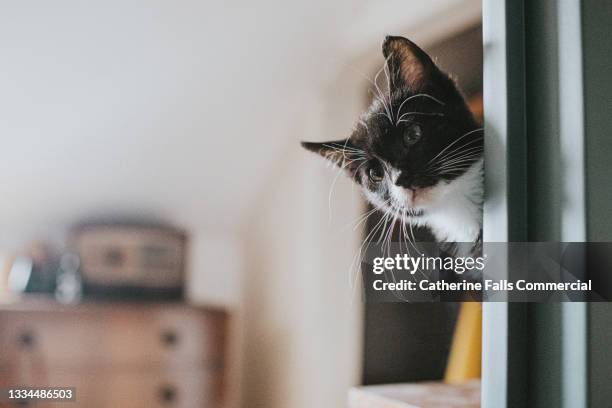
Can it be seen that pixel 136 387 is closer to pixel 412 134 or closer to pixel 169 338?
pixel 169 338

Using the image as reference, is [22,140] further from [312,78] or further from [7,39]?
[312,78]

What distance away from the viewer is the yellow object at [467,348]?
0.60 meters

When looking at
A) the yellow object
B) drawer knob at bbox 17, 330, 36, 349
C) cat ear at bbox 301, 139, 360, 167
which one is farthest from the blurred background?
cat ear at bbox 301, 139, 360, 167

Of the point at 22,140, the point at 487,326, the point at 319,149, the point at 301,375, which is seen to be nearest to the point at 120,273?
the point at 22,140

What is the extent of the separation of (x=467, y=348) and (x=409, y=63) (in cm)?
45

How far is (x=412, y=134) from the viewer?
1.00ft

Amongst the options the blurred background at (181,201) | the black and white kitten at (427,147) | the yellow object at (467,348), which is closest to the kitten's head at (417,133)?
the black and white kitten at (427,147)

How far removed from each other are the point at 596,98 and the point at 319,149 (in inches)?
6.6

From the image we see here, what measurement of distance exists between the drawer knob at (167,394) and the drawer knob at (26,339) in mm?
270

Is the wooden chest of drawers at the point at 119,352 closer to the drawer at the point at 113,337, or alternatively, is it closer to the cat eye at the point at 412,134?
the drawer at the point at 113,337

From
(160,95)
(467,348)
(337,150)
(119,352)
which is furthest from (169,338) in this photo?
(337,150)

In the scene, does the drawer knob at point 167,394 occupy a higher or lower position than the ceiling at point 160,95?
lower

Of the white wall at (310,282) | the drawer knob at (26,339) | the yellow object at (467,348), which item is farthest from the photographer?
the white wall at (310,282)

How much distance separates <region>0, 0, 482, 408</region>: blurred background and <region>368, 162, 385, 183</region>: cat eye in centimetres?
52
